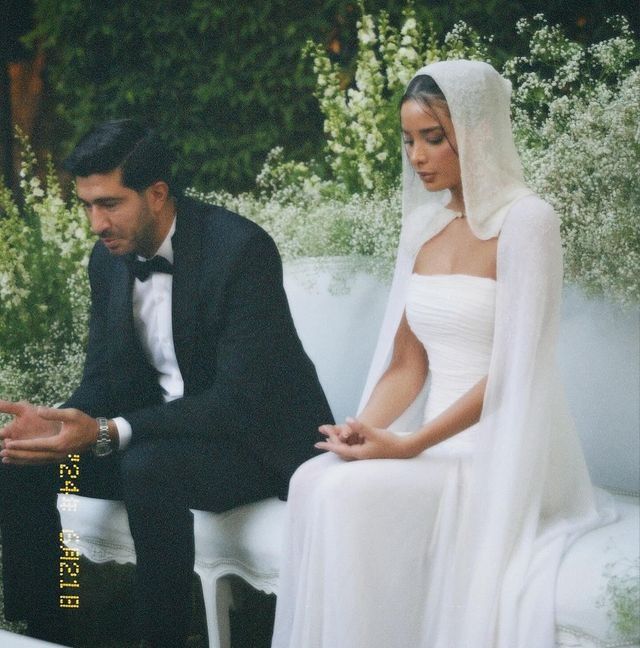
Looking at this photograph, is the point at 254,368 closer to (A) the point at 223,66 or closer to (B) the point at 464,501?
(B) the point at 464,501

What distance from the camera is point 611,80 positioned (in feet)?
10.5

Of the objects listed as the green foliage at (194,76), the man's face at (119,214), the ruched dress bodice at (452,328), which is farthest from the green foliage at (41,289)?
the ruched dress bodice at (452,328)

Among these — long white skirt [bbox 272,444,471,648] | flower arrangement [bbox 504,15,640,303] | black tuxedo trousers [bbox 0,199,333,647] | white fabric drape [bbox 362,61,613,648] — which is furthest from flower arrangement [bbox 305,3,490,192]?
long white skirt [bbox 272,444,471,648]

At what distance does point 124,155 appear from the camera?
10.3ft

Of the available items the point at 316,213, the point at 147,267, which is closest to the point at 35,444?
the point at 147,267

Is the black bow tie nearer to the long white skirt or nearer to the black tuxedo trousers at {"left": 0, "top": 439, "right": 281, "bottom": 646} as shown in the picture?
the black tuxedo trousers at {"left": 0, "top": 439, "right": 281, "bottom": 646}

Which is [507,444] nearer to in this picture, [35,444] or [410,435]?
[410,435]

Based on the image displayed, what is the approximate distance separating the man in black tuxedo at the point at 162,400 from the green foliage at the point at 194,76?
108 centimetres

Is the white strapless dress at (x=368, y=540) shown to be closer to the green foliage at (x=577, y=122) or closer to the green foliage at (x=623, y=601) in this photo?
the green foliage at (x=623, y=601)

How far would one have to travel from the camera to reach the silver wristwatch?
9.92 feet

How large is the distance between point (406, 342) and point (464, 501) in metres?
0.53

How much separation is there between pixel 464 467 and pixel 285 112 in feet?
6.85

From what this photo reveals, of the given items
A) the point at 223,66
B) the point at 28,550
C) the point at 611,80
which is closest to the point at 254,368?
the point at 28,550

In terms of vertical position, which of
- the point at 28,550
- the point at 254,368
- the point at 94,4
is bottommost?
the point at 28,550
